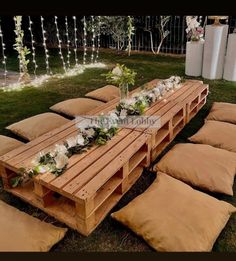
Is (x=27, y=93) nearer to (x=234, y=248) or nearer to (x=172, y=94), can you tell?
(x=172, y=94)

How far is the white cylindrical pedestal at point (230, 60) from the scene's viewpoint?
19.7ft

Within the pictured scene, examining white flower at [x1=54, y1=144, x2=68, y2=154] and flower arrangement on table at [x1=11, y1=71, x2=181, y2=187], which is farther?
white flower at [x1=54, y1=144, x2=68, y2=154]

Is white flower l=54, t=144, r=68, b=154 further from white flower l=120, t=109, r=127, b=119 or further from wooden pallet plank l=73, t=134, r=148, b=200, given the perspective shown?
white flower l=120, t=109, r=127, b=119

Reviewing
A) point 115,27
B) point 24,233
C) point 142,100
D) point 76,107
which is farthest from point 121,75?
point 115,27

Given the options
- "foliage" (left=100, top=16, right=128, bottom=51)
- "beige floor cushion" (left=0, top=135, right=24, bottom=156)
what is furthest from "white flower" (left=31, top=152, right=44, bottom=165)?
"foliage" (left=100, top=16, right=128, bottom=51)

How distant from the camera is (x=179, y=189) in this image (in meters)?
2.43

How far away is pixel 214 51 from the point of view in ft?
20.3

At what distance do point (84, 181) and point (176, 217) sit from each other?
2.41ft

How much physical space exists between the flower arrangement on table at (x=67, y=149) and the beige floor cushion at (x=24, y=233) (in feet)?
0.84

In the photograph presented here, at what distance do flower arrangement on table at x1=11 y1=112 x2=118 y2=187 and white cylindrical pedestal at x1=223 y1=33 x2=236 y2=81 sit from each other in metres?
3.93

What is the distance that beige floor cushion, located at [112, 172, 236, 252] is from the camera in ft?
6.69

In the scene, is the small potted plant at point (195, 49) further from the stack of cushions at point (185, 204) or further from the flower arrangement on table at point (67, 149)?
the flower arrangement on table at point (67, 149)

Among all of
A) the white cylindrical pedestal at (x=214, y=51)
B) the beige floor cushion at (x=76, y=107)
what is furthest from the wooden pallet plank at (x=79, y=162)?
the white cylindrical pedestal at (x=214, y=51)

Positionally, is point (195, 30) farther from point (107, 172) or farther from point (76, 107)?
point (107, 172)
